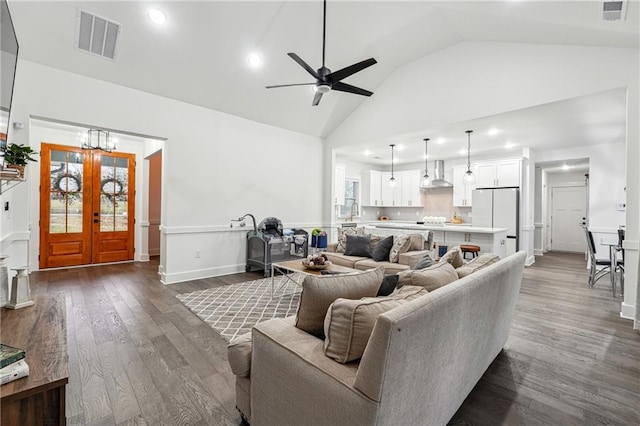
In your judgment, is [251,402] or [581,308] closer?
[251,402]

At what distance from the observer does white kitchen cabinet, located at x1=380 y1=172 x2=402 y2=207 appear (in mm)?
9055

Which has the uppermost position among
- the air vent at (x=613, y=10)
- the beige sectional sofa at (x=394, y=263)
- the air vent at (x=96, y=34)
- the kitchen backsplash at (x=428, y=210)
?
the air vent at (x=96, y=34)

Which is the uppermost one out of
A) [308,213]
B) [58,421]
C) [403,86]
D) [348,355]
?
[403,86]

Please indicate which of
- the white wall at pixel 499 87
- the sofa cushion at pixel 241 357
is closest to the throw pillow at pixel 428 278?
the sofa cushion at pixel 241 357

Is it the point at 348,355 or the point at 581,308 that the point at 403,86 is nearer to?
the point at 581,308

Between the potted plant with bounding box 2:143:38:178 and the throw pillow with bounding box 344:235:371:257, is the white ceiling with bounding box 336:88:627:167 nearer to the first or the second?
the throw pillow with bounding box 344:235:371:257

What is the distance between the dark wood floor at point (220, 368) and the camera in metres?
1.85

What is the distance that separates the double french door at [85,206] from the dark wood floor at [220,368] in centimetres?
238

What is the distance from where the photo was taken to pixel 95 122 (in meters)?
4.06

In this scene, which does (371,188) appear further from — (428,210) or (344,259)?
(344,259)

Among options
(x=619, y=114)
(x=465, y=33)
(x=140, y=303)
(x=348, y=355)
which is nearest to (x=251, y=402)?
(x=348, y=355)

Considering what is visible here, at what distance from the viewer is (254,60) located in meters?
4.46

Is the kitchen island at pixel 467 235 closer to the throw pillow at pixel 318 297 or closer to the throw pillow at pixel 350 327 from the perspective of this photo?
the throw pillow at pixel 318 297

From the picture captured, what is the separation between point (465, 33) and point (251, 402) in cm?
516
